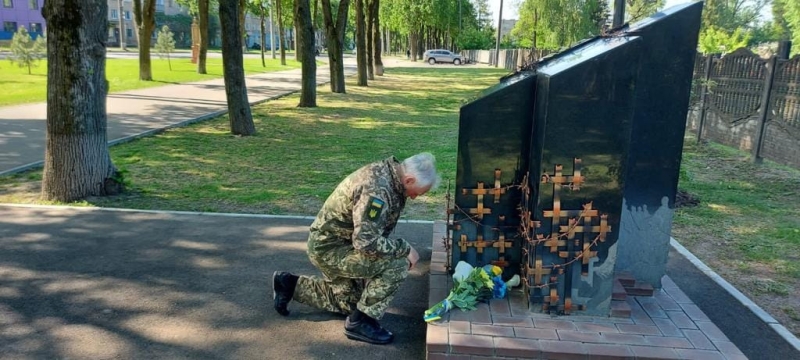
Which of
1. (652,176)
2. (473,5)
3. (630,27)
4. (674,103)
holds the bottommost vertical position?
(652,176)

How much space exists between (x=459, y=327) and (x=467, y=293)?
0.95 feet

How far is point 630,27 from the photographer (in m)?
3.88

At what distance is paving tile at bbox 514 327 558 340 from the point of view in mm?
3201

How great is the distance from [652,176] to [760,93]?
849 cm

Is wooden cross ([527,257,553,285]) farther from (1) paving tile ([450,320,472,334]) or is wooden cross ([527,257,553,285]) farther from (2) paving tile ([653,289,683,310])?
(2) paving tile ([653,289,683,310])

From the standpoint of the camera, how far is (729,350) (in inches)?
123

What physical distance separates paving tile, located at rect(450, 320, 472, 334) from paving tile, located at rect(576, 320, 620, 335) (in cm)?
65

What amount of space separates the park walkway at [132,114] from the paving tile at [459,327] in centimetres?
749

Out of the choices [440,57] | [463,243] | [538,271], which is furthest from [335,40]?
[440,57]

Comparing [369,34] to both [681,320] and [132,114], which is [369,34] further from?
[681,320]

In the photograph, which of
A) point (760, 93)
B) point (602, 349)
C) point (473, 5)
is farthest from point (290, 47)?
point (602, 349)

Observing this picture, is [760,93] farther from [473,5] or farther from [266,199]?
[473,5]

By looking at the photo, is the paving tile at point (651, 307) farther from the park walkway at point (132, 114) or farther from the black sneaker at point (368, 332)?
the park walkway at point (132, 114)

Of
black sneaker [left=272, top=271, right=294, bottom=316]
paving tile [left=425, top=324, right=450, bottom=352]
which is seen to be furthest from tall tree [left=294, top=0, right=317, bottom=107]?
paving tile [left=425, top=324, right=450, bottom=352]
